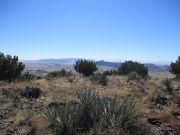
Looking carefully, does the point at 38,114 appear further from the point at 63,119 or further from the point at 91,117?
the point at 91,117

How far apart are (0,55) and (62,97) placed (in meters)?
10.4

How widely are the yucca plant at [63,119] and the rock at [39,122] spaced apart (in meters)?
0.29

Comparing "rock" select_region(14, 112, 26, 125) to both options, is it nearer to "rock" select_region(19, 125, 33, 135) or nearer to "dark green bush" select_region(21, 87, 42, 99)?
"rock" select_region(19, 125, 33, 135)

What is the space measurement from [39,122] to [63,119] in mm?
1169

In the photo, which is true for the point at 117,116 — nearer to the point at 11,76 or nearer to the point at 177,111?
the point at 177,111

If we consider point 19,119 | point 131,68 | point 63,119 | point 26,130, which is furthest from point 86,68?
point 63,119

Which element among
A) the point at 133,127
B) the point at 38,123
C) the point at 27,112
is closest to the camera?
the point at 133,127

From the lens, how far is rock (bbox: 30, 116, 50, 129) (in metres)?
8.29

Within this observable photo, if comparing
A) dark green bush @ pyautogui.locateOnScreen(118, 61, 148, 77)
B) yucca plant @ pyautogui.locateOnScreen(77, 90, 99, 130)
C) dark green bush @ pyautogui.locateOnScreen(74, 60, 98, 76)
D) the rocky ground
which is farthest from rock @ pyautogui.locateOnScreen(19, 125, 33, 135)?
dark green bush @ pyautogui.locateOnScreen(118, 61, 148, 77)

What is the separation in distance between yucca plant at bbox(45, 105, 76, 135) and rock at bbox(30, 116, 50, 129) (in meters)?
0.29

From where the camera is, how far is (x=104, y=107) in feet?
→ 27.4

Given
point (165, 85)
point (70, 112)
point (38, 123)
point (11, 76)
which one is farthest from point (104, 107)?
point (11, 76)

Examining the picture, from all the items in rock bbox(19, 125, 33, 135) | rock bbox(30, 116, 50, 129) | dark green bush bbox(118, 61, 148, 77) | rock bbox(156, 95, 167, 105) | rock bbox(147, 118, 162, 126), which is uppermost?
dark green bush bbox(118, 61, 148, 77)

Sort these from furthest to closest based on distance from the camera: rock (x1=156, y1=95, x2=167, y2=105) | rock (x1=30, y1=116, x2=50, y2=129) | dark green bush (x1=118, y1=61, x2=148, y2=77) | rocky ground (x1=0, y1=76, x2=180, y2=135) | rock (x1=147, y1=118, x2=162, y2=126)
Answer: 1. dark green bush (x1=118, y1=61, x2=148, y2=77)
2. rock (x1=156, y1=95, x2=167, y2=105)
3. rock (x1=147, y1=118, x2=162, y2=126)
4. rock (x1=30, y1=116, x2=50, y2=129)
5. rocky ground (x1=0, y1=76, x2=180, y2=135)
